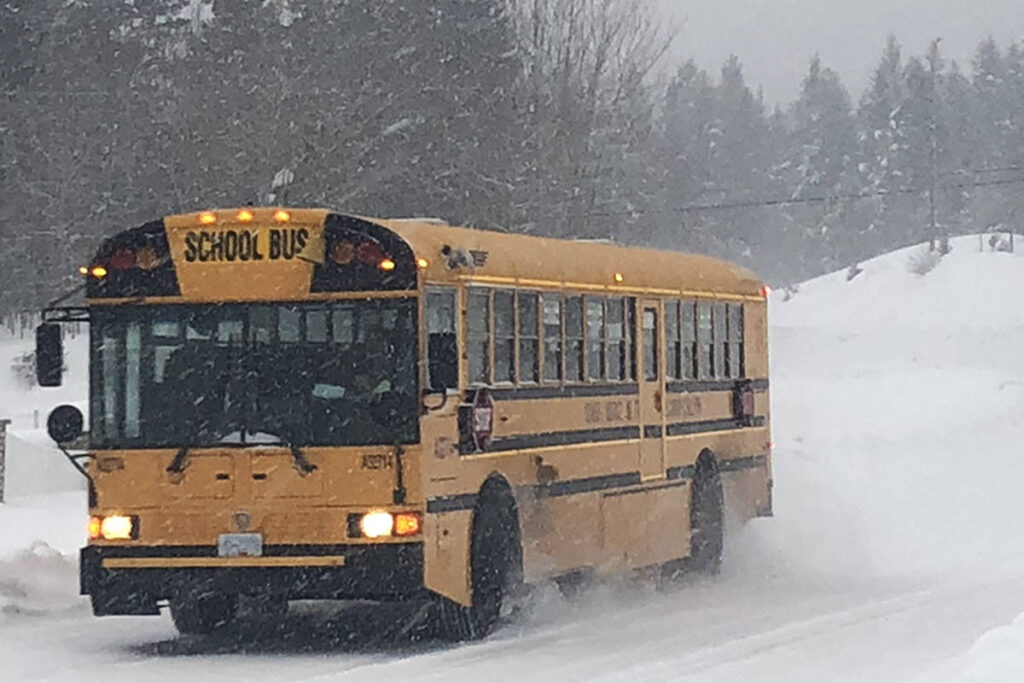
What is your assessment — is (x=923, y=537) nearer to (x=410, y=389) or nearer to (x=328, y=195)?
(x=410, y=389)

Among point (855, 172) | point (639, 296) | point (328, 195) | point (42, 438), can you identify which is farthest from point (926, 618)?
point (855, 172)

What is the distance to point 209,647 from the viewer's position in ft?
46.6

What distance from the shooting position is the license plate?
13.4 metres

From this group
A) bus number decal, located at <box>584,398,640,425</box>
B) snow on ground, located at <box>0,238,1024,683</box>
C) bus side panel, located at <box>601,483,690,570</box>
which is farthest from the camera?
bus side panel, located at <box>601,483,690,570</box>

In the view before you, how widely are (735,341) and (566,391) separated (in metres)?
4.67

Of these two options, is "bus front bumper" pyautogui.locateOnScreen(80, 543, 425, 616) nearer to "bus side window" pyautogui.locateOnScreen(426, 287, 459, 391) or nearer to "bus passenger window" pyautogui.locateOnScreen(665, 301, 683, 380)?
"bus side window" pyautogui.locateOnScreen(426, 287, 459, 391)

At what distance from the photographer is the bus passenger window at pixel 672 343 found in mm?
18312

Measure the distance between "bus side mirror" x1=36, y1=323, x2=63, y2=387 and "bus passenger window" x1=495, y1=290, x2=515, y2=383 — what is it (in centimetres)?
284

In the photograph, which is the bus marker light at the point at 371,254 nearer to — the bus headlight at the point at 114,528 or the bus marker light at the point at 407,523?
the bus marker light at the point at 407,523

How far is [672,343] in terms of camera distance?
18.5m

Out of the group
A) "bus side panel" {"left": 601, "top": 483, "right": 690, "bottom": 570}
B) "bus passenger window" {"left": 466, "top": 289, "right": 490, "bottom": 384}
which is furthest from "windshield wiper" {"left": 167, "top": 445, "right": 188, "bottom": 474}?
"bus side panel" {"left": 601, "top": 483, "right": 690, "bottom": 570}

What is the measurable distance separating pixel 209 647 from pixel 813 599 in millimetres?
4947

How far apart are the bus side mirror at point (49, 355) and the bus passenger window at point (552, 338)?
3.43 meters

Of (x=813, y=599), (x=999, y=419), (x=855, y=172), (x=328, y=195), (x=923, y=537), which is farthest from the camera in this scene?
(x=855, y=172)
